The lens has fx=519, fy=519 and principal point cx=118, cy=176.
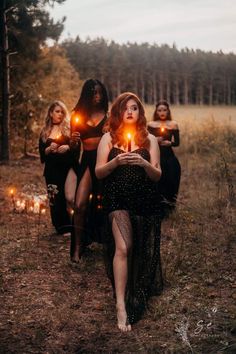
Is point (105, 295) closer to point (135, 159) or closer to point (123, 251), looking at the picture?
point (123, 251)

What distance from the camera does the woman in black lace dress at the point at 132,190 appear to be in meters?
5.21

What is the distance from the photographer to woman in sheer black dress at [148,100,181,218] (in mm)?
9461

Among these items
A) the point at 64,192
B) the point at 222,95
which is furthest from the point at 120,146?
the point at 222,95

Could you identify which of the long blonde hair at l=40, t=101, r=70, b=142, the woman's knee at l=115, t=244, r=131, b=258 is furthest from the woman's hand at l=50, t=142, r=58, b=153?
the woman's knee at l=115, t=244, r=131, b=258

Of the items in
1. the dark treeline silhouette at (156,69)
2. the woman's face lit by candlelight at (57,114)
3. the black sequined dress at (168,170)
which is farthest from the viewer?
the dark treeline silhouette at (156,69)

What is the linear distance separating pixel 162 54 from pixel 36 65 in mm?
59997

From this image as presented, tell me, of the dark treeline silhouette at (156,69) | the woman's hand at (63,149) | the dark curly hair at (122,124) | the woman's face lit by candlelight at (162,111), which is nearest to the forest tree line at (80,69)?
the dark treeline silhouette at (156,69)

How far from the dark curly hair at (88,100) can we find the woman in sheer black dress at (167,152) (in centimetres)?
275

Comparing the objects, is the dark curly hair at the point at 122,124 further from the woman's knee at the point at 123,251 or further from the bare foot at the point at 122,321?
the bare foot at the point at 122,321

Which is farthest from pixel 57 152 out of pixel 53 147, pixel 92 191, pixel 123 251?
pixel 123 251

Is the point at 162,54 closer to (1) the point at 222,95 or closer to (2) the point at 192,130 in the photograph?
(1) the point at 222,95

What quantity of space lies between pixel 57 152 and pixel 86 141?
3.48 feet

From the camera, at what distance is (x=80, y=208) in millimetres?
6883

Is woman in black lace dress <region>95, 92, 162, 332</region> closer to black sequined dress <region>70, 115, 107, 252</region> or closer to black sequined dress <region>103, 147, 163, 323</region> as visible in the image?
black sequined dress <region>103, 147, 163, 323</region>
